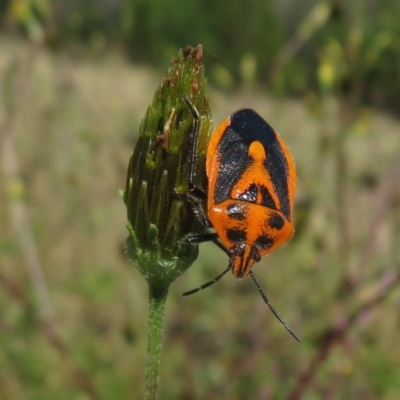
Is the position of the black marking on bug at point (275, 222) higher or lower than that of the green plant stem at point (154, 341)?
higher

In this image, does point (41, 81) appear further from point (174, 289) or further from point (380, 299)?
point (380, 299)

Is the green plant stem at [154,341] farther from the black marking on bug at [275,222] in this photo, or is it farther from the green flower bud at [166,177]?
the black marking on bug at [275,222]

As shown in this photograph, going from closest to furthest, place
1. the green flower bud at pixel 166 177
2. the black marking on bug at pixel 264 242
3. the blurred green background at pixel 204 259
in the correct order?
the green flower bud at pixel 166 177, the black marking on bug at pixel 264 242, the blurred green background at pixel 204 259

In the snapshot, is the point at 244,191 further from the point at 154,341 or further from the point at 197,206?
the point at 154,341

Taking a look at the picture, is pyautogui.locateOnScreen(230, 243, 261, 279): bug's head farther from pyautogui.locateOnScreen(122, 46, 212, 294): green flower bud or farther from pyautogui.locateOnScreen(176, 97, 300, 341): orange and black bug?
pyautogui.locateOnScreen(122, 46, 212, 294): green flower bud

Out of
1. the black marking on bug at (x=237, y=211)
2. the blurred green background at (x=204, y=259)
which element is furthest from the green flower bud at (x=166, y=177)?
the blurred green background at (x=204, y=259)

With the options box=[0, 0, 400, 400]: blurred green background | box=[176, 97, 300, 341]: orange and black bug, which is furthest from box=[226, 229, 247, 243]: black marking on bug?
box=[0, 0, 400, 400]: blurred green background
